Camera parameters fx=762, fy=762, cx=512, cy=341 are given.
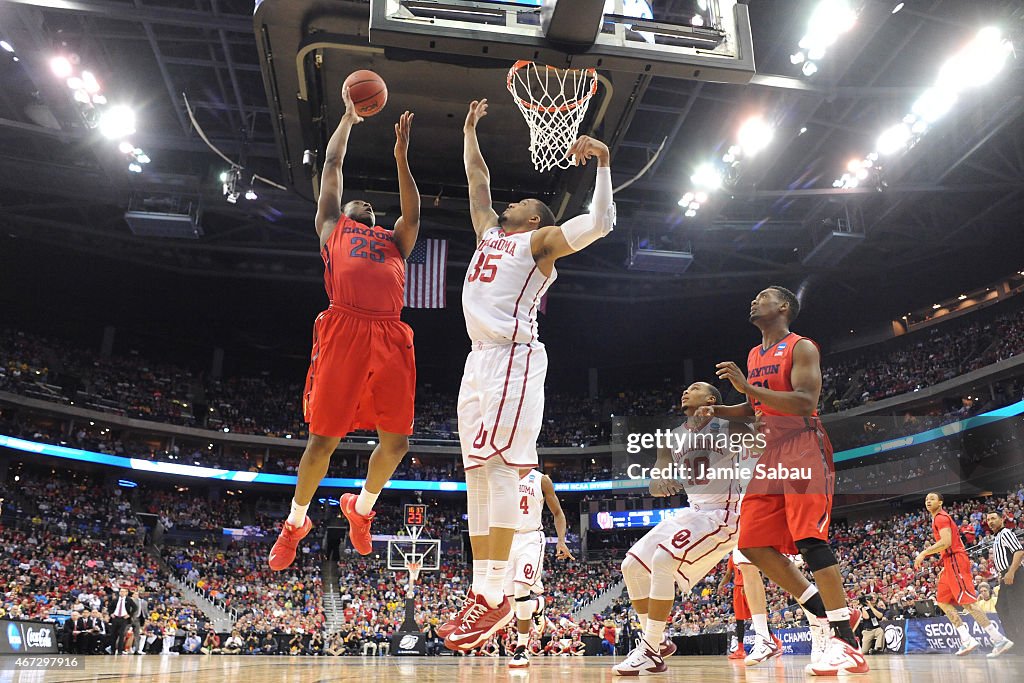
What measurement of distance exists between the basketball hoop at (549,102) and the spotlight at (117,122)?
1145 centimetres

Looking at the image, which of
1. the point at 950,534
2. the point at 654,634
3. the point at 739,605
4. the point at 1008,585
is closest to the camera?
the point at 654,634

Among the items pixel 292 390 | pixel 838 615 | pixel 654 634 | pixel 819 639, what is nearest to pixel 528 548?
pixel 654 634

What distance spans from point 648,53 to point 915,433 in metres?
21.5

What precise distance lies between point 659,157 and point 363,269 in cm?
1323

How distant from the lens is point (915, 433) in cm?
2319

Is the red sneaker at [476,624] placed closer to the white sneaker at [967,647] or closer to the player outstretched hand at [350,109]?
the player outstretched hand at [350,109]

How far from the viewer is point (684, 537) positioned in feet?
14.6

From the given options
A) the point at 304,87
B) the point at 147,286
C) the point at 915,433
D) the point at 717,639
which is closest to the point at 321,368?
the point at 304,87

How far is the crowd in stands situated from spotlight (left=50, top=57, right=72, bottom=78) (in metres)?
14.3

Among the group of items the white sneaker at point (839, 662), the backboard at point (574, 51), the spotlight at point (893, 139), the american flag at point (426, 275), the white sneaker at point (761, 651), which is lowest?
the white sneaker at point (761, 651)

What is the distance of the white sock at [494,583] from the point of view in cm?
355

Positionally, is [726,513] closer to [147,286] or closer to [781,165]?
[781,165]

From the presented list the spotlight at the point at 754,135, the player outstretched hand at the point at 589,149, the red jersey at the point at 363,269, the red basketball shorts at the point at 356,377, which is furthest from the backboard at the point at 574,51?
the spotlight at the point at 754,135

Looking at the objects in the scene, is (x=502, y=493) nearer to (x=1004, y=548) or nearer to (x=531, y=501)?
(x=531, y=501)
